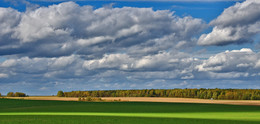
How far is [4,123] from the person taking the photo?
32.2 meters

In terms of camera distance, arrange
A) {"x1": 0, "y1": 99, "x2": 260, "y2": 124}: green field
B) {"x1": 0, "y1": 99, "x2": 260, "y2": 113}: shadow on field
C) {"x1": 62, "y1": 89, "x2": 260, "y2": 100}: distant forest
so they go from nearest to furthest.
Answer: {"x1": 0, "y1": 99, "x2": 260, "y2": 124}: green field → {"x1": 0, "y1": 99, "x2": 260, "y2": 113}: shadow on field → {"x1": 62, "y1": 89, "x2": 260, "y2": 100}: distant forest

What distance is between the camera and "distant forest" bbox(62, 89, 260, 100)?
12419 centimetres

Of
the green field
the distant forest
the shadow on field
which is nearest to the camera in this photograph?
the green field

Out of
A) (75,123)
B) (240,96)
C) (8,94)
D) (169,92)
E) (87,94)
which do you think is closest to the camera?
(75,123)

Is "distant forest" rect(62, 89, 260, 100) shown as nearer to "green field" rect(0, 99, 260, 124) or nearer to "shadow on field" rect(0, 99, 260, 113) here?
"shadow on field" rect(0, 99, 260, 113)

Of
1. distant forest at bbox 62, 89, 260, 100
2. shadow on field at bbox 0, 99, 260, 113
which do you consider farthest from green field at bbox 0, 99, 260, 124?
distant forest at bbox 62, 89, 260, 100

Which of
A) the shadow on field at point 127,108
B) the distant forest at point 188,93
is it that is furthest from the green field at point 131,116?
the distant forest at point 188,93

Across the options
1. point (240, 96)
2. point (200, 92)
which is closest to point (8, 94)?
point (200, 92)

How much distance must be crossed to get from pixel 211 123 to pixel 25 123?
714 inches

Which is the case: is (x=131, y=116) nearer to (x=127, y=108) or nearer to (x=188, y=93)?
(x=127, y=108)

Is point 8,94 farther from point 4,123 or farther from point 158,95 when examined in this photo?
point 4,123

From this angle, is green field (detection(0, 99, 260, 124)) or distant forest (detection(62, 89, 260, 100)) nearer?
green field (detection(0, 99, 260, 124))

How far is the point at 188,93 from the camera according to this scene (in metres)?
141

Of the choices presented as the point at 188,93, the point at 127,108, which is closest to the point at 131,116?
the point at 127,108
